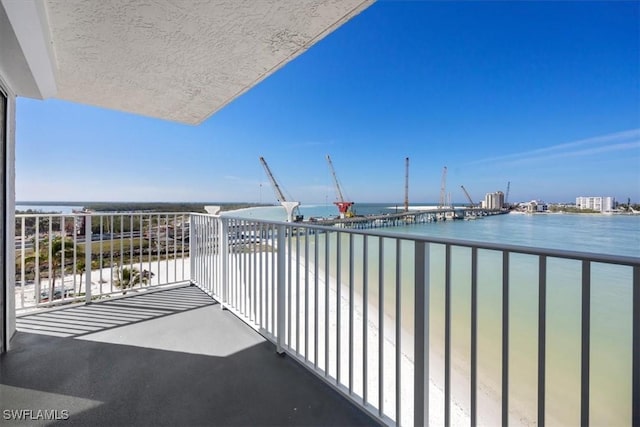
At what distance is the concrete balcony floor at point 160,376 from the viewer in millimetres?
1445

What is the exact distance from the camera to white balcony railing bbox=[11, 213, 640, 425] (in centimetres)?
98

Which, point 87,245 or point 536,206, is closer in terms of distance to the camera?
point 87,245

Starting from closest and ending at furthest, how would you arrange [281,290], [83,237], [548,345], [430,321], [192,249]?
[281,290] → [83,237] → [430,321] → [192,249] → [548,345]

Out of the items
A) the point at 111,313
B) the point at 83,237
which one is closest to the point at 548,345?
the point at 111,313

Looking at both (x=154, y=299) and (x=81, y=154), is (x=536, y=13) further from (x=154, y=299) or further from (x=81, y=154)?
(x=81, y=154)

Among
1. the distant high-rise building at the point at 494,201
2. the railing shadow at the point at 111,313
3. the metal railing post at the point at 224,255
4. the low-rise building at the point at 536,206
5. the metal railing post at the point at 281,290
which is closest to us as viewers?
the metal railing post at the point at 281,290

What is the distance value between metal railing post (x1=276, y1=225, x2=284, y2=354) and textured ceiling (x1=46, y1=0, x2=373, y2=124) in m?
1.43

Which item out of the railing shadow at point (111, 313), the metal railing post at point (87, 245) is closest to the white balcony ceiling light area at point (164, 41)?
the metal railing post at point (87, 245)

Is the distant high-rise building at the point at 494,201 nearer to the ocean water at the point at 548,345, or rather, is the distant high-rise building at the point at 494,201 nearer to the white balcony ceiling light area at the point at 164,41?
the ocean water at the point at 548,345

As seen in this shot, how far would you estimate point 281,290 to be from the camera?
2055mm

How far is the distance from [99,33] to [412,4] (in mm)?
10637

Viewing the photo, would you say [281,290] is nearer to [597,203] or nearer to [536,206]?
[597,203]

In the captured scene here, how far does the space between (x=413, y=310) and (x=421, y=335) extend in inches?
33.0

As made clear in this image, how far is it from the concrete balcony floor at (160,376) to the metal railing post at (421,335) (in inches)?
13.6
